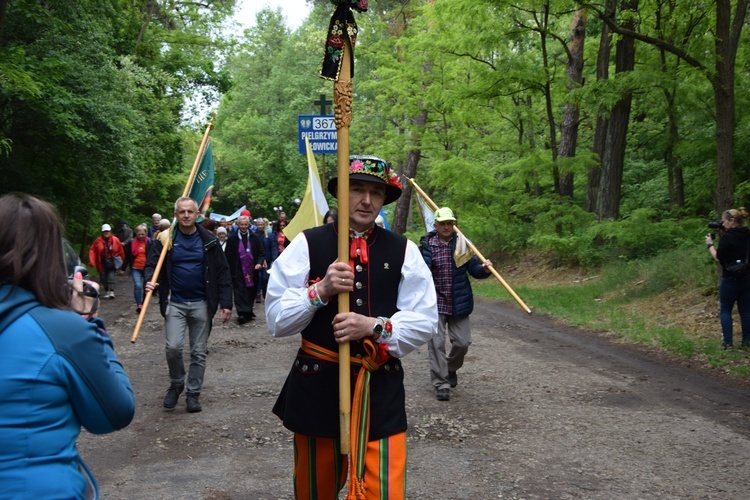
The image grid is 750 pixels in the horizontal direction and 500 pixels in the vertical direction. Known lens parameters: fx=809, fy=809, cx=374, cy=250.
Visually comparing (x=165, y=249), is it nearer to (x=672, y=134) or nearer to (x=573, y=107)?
(x=672, y=134)

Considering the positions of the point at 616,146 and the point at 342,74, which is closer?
the point at 342,74

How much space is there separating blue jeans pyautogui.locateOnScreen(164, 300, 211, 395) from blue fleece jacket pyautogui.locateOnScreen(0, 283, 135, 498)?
579 cm

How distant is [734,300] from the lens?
10.6 metres

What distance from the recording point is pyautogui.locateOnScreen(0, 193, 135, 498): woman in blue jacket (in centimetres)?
219

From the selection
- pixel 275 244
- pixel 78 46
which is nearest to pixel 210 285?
pixel 275 244

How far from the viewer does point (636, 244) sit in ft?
57.2

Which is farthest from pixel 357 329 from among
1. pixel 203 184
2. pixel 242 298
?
pixel 242 298

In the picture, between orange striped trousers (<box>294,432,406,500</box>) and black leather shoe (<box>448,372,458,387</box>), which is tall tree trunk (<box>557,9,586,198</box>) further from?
orange striped trousers (<box>294,432,406,500</box>)

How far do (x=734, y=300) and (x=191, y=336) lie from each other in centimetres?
700

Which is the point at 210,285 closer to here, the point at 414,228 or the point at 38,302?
the point at 38,302

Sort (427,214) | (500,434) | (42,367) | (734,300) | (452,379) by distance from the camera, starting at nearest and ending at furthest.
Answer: (42,367) < (500,434) < (452,379) < (427,214) < (734,300)

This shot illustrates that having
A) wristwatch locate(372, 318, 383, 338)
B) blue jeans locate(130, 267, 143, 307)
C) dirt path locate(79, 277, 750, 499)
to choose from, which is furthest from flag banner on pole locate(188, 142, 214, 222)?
blue jeans locate(130, 267, 143, 307)

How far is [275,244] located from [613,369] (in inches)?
365

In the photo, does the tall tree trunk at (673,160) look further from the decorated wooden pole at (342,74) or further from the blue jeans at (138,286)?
the decorated wooden pole at (342,74)
